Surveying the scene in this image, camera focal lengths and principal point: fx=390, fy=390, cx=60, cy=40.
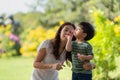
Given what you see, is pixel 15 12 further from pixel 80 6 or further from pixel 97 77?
pixel 97 77

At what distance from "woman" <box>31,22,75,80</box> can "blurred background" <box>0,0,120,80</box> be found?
1.90 m

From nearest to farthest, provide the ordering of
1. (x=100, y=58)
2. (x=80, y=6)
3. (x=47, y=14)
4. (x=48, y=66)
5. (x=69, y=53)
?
(x=48, y=66) → (x=69, y=53) → (x=100, y=58) → (x=80, y=6) → (x=47, y=14)

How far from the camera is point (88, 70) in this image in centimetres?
241

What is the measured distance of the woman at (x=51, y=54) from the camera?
240 centimetres

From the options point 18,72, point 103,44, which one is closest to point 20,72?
point 18,72

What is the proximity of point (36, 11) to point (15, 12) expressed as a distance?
0.87 meters

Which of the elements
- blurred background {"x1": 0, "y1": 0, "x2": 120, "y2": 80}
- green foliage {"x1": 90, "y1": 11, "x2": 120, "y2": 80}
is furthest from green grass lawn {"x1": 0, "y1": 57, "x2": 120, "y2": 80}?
green foliage {"x1": 90, "y1": 11, "x2": 120, "y2": 80}

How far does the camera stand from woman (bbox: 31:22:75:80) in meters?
2.40

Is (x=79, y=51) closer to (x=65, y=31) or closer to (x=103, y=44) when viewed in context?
(x=65, y=31)

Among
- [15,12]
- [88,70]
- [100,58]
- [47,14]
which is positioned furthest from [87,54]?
[15,12]

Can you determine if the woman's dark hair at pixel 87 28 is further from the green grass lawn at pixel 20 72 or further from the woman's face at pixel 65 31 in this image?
the green grass lawn at pixel 20 72

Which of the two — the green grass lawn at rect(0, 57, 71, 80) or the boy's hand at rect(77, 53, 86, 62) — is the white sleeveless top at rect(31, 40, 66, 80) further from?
the green grass lawn at rect(0, 57, 71, 80)

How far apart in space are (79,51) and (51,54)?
18 cm

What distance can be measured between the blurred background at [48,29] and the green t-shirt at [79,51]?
1946 millimetres
